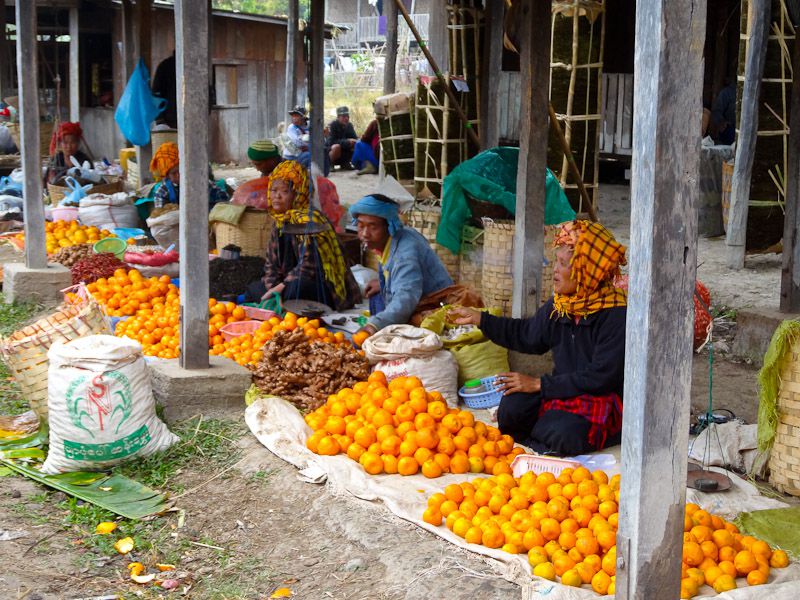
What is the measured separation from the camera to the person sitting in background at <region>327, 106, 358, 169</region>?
60.5ft

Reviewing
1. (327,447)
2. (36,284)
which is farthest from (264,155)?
Result: (327,447)

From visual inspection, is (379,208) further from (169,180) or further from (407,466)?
(169,180)

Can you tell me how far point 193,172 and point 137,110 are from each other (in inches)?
264

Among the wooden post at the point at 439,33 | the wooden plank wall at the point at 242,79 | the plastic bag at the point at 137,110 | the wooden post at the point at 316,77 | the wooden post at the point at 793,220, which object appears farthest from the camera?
the wooden plank wall at the point at 242,79

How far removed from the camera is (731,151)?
1098 cm

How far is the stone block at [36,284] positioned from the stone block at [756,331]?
537 centimetres

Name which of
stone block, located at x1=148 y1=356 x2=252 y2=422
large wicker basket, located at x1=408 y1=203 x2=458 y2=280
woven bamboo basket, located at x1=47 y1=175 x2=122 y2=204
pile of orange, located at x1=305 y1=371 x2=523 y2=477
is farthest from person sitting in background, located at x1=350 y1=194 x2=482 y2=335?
woven bamboo basket, located at x1=47 y1=175 x2=122 y2=204

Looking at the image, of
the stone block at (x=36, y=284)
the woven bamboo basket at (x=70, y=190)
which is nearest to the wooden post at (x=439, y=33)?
the woven bamboo basket at (x=70, y=190)

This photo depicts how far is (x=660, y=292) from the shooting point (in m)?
2.93

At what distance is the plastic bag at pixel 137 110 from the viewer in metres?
11.7

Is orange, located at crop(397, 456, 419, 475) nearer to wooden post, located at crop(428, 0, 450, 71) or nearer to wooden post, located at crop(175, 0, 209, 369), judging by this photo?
wooden post, located at crop(175, 0, 209, 369)

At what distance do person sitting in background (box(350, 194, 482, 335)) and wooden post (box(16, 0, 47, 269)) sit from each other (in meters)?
3.55

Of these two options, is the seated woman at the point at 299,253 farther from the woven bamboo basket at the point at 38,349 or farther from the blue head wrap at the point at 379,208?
the woven bamboo basket at the point at 38,349

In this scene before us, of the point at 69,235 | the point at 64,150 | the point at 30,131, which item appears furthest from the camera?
the point at 64,150
